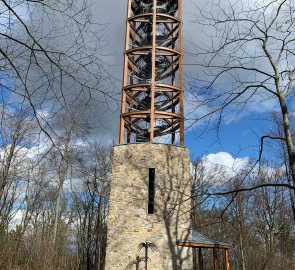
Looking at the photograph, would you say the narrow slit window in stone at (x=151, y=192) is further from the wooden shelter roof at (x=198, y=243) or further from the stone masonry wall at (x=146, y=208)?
the wooden shelter roof at (x=198, y=243)

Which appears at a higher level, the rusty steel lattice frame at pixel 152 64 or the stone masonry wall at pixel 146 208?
A: the rusty steel lattice frame at pixel 152 64

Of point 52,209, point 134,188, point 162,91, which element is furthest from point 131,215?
point 52,209

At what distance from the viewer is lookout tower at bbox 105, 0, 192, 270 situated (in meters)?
14.2

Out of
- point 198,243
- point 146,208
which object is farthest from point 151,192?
point 198,243

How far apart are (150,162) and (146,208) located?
6.43ft

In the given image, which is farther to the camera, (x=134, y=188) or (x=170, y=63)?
(x=170, y=63)

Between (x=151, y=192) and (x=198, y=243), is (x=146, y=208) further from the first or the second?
(x=198, y=243)

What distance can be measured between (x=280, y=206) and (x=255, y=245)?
479 cm

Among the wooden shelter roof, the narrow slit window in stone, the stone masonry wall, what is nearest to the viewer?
the stone masonry wall

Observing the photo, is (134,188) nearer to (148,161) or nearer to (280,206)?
(148,161)

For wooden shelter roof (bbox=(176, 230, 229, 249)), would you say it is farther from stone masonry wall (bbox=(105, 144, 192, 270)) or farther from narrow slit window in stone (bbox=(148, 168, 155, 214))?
narrow slit window in stone (bbox=(148, 168, 155, 214))

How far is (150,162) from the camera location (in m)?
15.4

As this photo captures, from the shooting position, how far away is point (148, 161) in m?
15.4

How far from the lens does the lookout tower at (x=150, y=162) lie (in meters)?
14.2
